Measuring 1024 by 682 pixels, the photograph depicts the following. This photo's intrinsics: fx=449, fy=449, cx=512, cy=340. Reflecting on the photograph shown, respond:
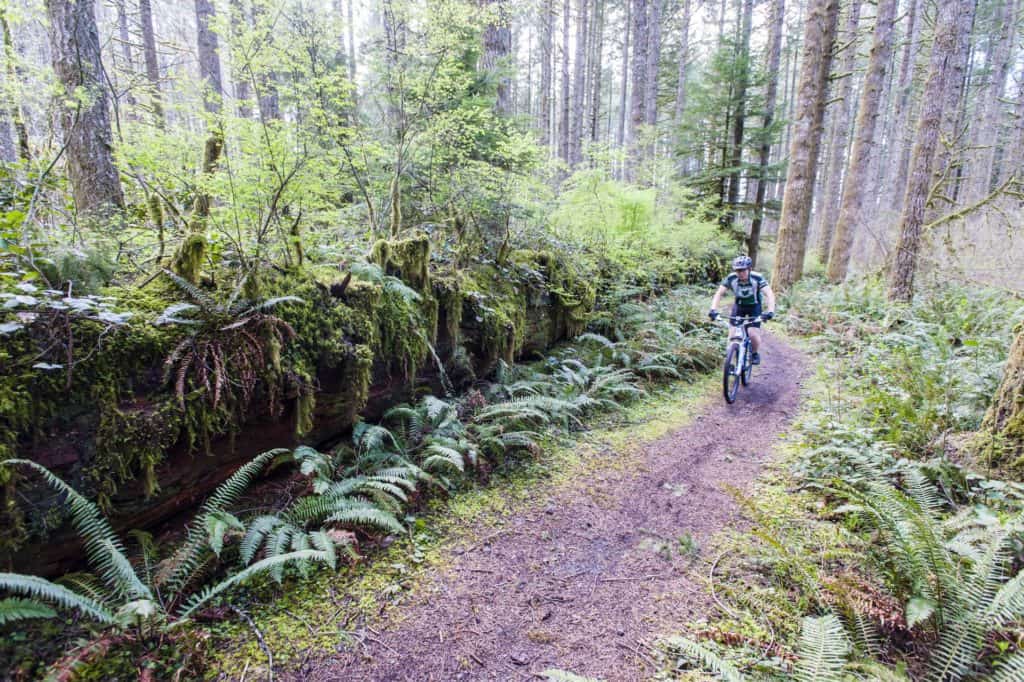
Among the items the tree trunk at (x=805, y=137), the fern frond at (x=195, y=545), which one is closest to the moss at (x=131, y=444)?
the fern frond at (x=195, y=545)

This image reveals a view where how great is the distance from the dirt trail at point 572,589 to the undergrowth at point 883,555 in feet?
1.02

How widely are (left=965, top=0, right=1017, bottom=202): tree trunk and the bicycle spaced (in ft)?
76.0

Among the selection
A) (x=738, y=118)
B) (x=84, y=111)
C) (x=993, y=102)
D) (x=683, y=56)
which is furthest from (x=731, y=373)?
(x=993, y=102)

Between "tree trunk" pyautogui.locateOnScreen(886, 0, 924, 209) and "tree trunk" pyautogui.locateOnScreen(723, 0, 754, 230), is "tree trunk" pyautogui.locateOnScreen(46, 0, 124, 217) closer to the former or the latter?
"tree trunk" pyautogui.locateOnScreen(723, 0, 754, 230)

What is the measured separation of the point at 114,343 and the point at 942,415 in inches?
285

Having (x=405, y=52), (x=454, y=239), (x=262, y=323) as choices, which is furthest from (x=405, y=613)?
(x=405, y=52)

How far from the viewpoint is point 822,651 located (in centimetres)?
228

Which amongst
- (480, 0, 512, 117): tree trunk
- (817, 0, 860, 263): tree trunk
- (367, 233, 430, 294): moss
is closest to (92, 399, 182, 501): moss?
(367, 233, 430, 294): moss

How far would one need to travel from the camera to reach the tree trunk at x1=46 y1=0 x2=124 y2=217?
543 cm

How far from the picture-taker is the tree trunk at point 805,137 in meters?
12.3

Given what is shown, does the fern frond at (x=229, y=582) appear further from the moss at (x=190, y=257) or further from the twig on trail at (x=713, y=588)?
the twig on trail at (x=713, y=588)

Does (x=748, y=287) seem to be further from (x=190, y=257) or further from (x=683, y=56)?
(x=683, y=56)

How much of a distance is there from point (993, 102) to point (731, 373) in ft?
111

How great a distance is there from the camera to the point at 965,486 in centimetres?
382
